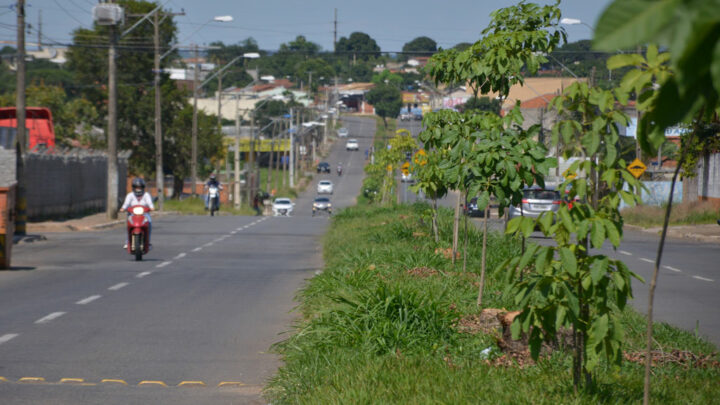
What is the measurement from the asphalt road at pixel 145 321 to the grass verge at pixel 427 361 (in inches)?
23.1

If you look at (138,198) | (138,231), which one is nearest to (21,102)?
(138,198)

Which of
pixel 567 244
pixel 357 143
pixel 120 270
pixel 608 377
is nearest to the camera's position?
pixel 567 244

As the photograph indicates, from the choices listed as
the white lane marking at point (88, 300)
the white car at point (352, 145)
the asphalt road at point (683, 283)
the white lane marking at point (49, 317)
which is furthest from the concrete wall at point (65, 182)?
the white car at point (352, 145)

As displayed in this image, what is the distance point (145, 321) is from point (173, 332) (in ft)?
3.10

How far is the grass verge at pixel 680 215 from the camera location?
126ft

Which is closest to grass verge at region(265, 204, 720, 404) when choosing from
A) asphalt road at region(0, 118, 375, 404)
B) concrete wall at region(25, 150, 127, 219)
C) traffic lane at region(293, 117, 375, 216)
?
asphalt road at region(0, 118, 375, 404)

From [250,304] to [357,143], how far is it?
12844cm

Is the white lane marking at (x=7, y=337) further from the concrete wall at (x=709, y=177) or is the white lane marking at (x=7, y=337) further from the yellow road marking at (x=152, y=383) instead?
the concrete wall at (x=709, y=177)

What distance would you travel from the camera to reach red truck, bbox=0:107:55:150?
129ft

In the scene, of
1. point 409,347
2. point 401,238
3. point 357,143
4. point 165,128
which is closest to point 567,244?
point 409,347

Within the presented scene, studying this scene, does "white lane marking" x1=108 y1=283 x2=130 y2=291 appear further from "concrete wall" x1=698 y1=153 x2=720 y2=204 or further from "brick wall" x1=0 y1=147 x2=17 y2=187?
"concrete wall" x1=698 y1=153 x2=720 y2=204

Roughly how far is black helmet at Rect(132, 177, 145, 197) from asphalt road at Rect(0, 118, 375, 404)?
1493 mm

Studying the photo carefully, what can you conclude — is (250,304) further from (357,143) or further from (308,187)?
(357,143)

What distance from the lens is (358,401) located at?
6.05 meters
